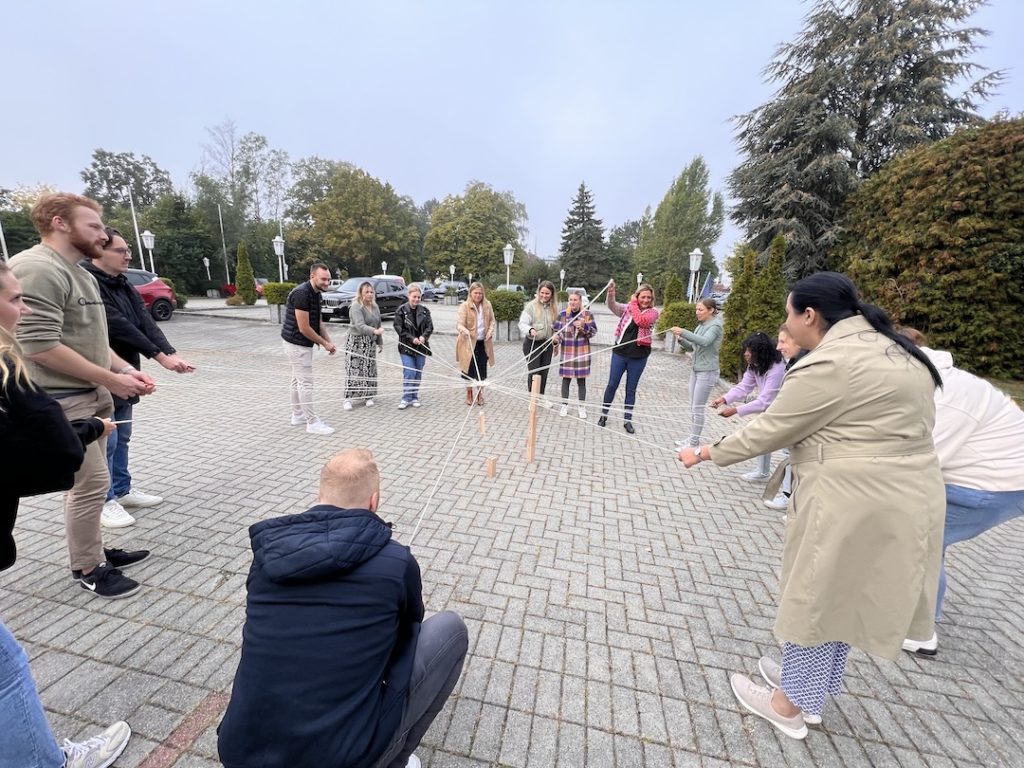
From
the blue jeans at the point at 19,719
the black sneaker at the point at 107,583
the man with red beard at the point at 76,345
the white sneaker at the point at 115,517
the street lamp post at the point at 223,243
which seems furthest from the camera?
the street lamp post at the point at 223,243

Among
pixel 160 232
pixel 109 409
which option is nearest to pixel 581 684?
pixel 109 409

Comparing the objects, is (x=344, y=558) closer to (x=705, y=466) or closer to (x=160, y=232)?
(x=705, y=466)

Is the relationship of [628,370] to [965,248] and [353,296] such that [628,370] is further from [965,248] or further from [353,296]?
[353,296]

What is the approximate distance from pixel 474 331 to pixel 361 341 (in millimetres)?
1747

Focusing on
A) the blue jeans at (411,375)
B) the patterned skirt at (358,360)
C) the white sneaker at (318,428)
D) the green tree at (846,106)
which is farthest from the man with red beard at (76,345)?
the green tree at (846,106)

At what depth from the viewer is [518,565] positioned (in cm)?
316

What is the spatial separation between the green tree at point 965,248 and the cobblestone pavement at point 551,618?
8.25 meters

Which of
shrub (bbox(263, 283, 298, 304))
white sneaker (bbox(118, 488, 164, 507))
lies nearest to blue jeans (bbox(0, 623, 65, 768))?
white sneaker (bbox(118, 488, 164, 507))

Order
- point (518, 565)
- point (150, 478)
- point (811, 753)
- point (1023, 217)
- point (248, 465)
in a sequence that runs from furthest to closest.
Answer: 1. point (1023, 217)
2. point (248, 465)
3. point (150, 478)
4. point (518, 565)
5. point (811, 753)

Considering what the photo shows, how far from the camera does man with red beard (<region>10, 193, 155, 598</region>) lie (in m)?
2.22

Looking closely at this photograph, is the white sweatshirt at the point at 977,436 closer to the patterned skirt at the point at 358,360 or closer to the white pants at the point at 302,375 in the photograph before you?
the white pants at the point at 302,375

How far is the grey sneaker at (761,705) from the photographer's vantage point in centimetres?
200

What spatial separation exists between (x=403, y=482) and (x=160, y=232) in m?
38.3

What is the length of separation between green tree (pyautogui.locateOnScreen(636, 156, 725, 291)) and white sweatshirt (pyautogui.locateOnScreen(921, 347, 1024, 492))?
41.2 m
